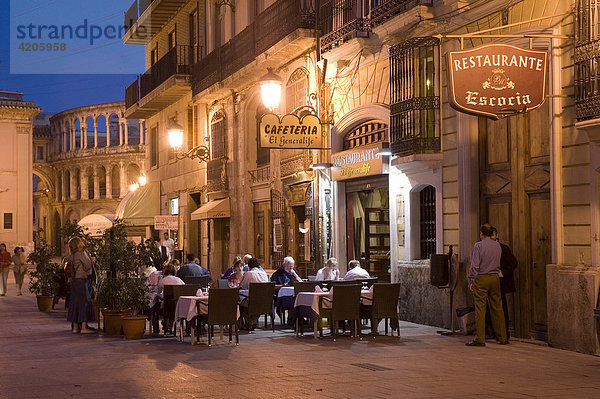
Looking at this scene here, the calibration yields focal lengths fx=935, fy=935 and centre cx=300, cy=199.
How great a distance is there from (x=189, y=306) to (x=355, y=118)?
6.51 metres

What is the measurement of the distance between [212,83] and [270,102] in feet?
23.1

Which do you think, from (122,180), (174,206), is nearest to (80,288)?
(174,206)

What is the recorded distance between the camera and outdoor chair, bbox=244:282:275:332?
15.9 metres

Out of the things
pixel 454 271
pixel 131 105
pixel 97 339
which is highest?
pixel 131 105

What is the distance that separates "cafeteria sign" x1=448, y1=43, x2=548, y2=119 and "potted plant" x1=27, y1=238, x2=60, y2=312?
12.5 meters

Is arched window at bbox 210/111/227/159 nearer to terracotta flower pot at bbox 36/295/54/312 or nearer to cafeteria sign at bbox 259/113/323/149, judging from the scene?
terracotta flower pot at bbox 36/295/54/312

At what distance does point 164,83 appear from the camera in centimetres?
3003

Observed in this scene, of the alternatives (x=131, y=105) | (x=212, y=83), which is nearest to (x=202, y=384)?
(x=212, y=83)

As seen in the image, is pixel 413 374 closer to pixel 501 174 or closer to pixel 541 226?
pixel 541 226

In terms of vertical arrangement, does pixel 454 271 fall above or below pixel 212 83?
below

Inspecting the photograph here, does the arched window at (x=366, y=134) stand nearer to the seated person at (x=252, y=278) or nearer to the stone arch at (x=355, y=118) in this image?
the stone arch at (x=355, y=118)

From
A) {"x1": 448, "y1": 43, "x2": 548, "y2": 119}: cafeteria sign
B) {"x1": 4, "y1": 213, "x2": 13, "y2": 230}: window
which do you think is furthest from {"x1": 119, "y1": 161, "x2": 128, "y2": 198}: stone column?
{"x1": 448, "y1": 43, "x2": 548, "y2": 119}: cafeteria sign

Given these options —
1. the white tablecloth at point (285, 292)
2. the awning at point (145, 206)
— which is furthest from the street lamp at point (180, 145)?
the white tablecloth at point (285, 292)

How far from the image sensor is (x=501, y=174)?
1483 cm
